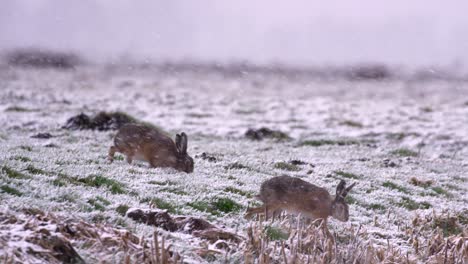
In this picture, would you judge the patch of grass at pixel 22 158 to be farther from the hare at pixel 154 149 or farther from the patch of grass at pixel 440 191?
the patch of grass at pixel 440 191

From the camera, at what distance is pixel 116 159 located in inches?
495

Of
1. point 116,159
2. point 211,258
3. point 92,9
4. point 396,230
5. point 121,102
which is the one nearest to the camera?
point 211,258

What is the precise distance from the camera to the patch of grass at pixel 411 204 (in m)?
11.2

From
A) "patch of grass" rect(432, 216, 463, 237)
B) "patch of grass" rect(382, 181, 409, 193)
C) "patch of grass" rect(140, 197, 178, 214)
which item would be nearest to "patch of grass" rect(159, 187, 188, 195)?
"patch of grass" rect(140, 197, 178, 214)

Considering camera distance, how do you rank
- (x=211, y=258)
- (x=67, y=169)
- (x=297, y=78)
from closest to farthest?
1. (x=211, y=258)
2. (x=67, y=169)
3. (x=297, y=78)

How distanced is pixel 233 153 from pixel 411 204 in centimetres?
506

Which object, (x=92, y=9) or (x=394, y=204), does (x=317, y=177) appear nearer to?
(x=394, y=204)

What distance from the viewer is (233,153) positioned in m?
15.5

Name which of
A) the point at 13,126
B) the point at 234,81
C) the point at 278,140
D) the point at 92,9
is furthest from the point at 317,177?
the point at 92,9

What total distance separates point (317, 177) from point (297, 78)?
115ft

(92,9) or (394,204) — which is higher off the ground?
(92,9)

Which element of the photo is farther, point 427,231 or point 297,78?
point 297,78

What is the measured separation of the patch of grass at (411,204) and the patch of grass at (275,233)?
3571mm

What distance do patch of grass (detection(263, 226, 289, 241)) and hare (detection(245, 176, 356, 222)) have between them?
0.72 m
